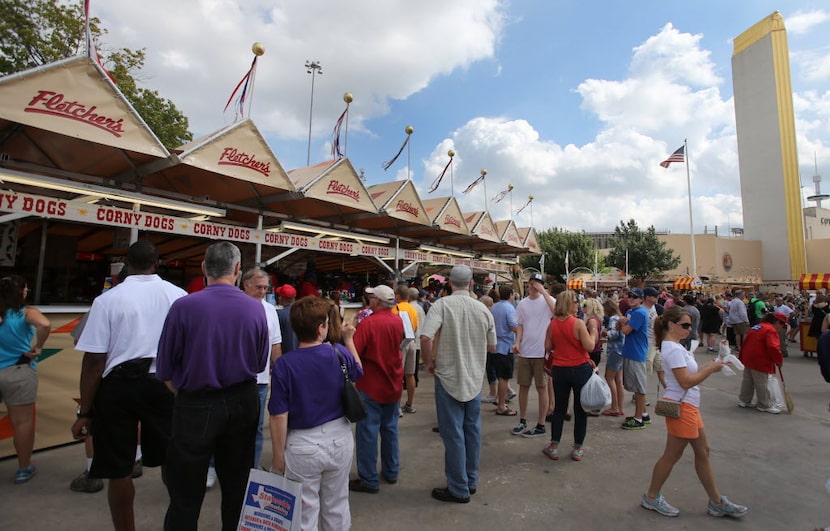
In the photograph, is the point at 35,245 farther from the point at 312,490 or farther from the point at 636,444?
the point at 636,444

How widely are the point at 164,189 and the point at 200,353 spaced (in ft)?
19.5

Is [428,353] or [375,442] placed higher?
[428,353]

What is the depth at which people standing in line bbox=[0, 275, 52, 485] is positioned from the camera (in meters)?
3.61

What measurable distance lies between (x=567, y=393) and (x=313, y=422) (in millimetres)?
2979

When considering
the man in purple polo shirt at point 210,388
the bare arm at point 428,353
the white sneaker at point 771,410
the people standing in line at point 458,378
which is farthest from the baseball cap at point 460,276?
the white sneaker at point 771,410

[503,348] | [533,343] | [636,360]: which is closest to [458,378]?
[533,343]

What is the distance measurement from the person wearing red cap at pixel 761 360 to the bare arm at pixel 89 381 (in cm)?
766

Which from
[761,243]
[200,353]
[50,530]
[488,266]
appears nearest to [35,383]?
[50,530]

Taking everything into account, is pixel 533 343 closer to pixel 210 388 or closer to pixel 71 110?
pixel 210 388

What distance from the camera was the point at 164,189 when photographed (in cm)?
684

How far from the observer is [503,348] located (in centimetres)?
596

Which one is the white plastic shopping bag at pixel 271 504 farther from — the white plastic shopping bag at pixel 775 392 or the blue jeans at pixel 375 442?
the white plastic shopping bag at pixel 775 392

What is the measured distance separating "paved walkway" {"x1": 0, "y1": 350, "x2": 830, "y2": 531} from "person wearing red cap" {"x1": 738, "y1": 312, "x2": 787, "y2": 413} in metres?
0.72

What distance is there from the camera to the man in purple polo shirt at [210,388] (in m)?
2.08
